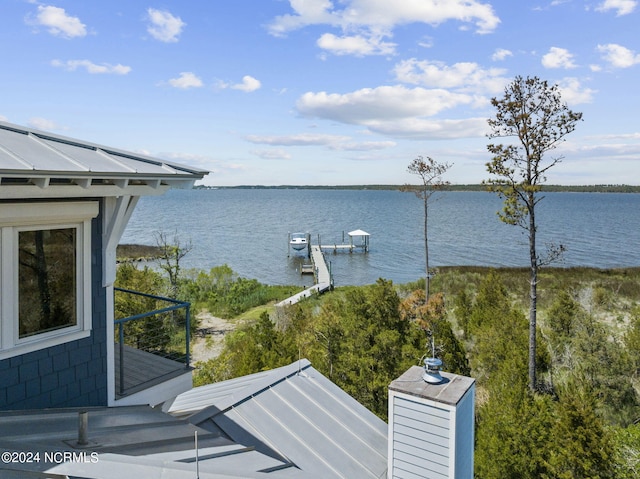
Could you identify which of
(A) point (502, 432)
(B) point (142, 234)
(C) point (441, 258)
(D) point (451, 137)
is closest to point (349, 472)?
(A) point (502, 432)

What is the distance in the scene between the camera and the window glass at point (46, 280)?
3.77 m

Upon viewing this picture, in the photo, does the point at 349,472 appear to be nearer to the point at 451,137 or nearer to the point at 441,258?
the point at 441,258

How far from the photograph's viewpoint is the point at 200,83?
18.1 m

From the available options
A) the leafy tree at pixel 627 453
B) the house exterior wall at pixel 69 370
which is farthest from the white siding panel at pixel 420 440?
the leafy tree at pixel 627 453

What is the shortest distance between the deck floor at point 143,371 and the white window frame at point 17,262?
1.00 metres

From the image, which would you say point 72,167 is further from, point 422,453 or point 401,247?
point 401,247

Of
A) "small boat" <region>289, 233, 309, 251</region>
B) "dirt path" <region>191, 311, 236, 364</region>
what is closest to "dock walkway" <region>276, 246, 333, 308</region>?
"small boat" <region>289, 233, 309, 251</region>

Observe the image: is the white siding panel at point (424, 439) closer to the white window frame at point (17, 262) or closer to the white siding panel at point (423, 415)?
the white siding panel at point (423, 415)

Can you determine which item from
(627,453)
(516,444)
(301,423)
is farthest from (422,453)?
(627,453)

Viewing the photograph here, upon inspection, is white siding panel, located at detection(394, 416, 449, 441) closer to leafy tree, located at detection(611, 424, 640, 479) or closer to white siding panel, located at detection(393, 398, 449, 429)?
white siding panel, located at detection(393, 398, 449, 429)

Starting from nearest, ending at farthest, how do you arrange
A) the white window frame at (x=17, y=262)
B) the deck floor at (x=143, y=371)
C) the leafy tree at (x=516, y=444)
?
the white window frame at (x=17, y=262) → the deck floor at (x=143, y=371) → the leafy tree at (x=516, y=444)

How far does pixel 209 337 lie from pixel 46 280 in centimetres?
1377

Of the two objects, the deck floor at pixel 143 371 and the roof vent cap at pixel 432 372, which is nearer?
the roof vent cap at pixel 432 372

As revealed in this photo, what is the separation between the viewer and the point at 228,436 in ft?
13.9
